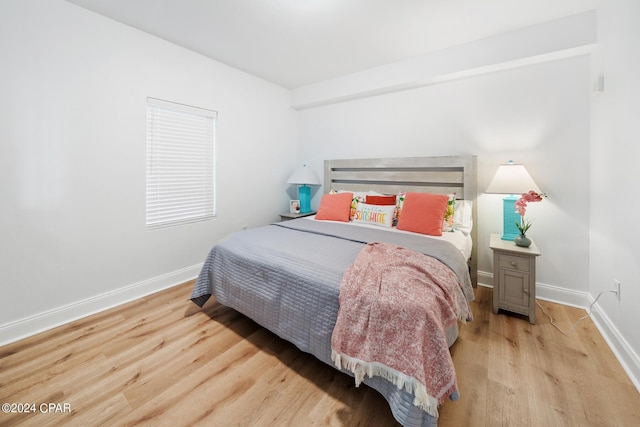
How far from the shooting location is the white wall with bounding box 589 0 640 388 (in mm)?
1575

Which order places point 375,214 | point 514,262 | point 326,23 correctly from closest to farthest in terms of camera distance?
point 514,262
point 326,23
point 375,214

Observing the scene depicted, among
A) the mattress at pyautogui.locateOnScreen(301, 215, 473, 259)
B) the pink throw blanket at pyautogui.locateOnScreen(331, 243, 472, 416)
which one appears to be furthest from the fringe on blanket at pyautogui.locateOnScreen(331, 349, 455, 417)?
the mattress at pyautogui.locateOnScreen(301, 215, 473, 259)

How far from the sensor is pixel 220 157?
3242 mm

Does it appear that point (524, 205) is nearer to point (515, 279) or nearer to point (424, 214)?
point (515, 279)

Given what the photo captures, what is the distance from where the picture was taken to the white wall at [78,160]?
6.29 feet

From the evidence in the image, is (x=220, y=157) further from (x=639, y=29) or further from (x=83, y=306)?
(x=639, y=29)

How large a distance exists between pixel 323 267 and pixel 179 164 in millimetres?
2204

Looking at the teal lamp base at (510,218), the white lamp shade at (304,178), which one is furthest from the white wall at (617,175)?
the white lamp shade at (304,178)

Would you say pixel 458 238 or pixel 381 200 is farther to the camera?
pixel 381 200

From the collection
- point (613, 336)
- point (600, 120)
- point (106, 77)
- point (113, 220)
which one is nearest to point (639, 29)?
point (600, 120)

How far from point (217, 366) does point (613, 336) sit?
2.67 meters

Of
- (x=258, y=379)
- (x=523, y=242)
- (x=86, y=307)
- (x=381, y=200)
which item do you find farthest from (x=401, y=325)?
(x=86, y=307)

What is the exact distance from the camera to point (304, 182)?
3.76m

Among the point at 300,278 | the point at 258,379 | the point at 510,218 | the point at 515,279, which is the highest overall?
the point at 510,218
